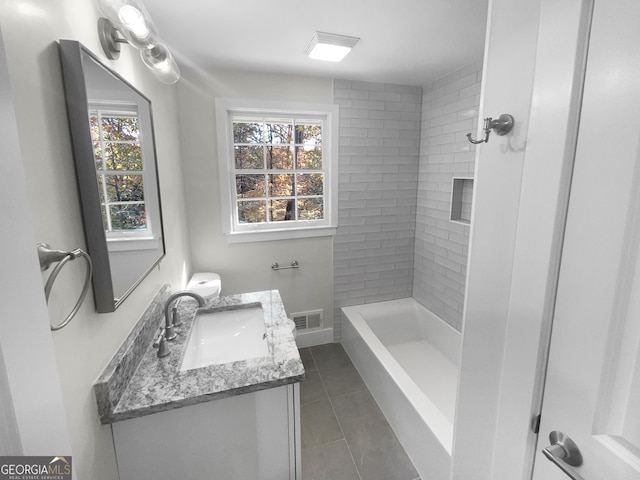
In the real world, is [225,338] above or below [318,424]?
above

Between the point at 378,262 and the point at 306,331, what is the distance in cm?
101

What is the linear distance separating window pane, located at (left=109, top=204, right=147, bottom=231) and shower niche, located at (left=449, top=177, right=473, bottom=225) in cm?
229

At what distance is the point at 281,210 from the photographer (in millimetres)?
2756

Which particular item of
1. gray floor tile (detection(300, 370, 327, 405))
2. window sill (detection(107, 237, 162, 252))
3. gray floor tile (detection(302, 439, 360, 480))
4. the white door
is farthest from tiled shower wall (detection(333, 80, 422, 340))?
the white door

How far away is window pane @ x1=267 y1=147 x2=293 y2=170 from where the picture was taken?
104 inches

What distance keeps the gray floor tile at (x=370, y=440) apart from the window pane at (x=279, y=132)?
223 cm

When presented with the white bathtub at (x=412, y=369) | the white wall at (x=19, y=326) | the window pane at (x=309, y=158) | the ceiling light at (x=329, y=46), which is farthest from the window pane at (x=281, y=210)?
the white wall at (x=19, y=326)

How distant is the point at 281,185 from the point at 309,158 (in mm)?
370

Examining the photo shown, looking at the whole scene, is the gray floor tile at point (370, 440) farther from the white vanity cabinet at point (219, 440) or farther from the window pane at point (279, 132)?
the window pane at point (279, 132)

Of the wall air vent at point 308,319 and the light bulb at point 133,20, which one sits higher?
the light bulb at point 133,20

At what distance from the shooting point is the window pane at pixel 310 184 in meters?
2.75

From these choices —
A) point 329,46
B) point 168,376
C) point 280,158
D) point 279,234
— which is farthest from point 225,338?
point 329,46

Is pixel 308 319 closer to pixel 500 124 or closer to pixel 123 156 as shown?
pixel 123 156

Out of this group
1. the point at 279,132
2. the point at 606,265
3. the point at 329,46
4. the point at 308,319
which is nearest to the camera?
the point at 606,265
